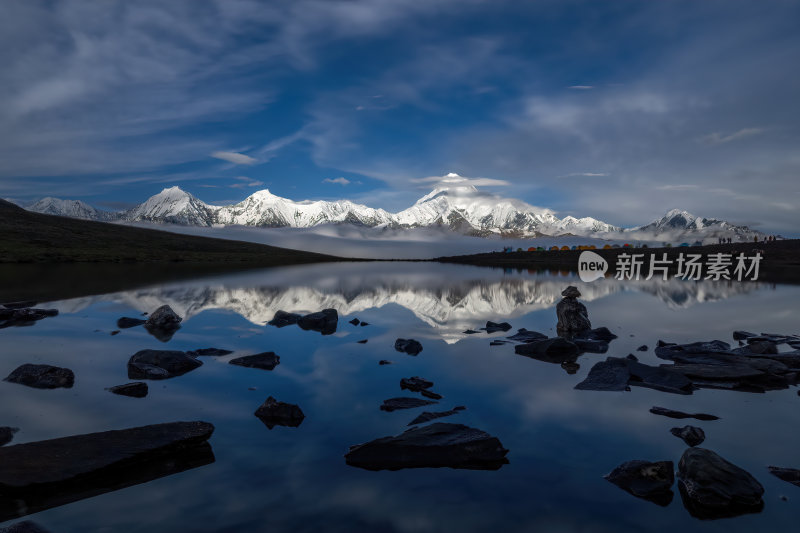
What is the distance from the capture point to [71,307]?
39.6 metres

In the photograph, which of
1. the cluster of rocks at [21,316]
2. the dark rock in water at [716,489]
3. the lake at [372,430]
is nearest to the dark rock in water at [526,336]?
the lake at [372,430]

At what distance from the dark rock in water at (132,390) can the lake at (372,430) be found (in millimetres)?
434

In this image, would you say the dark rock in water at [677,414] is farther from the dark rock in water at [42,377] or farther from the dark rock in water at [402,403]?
the dark rock in water at [42,377]

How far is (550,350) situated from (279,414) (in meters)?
15.4

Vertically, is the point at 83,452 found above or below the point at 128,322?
above

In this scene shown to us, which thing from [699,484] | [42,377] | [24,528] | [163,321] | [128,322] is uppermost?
[699,484]

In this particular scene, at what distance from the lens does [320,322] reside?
103ft

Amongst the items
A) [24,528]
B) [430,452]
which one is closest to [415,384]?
[430,452]

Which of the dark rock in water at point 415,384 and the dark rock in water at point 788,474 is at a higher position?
the dark rock in water at point 788,474

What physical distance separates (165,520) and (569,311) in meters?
29.0

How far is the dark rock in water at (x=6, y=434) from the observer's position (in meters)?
A: 11.8

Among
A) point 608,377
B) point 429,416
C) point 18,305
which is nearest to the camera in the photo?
point 429,416

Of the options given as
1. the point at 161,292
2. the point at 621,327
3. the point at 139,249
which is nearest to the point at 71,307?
the point at 161,292

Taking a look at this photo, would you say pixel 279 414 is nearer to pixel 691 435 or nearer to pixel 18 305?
pixel 691 435
